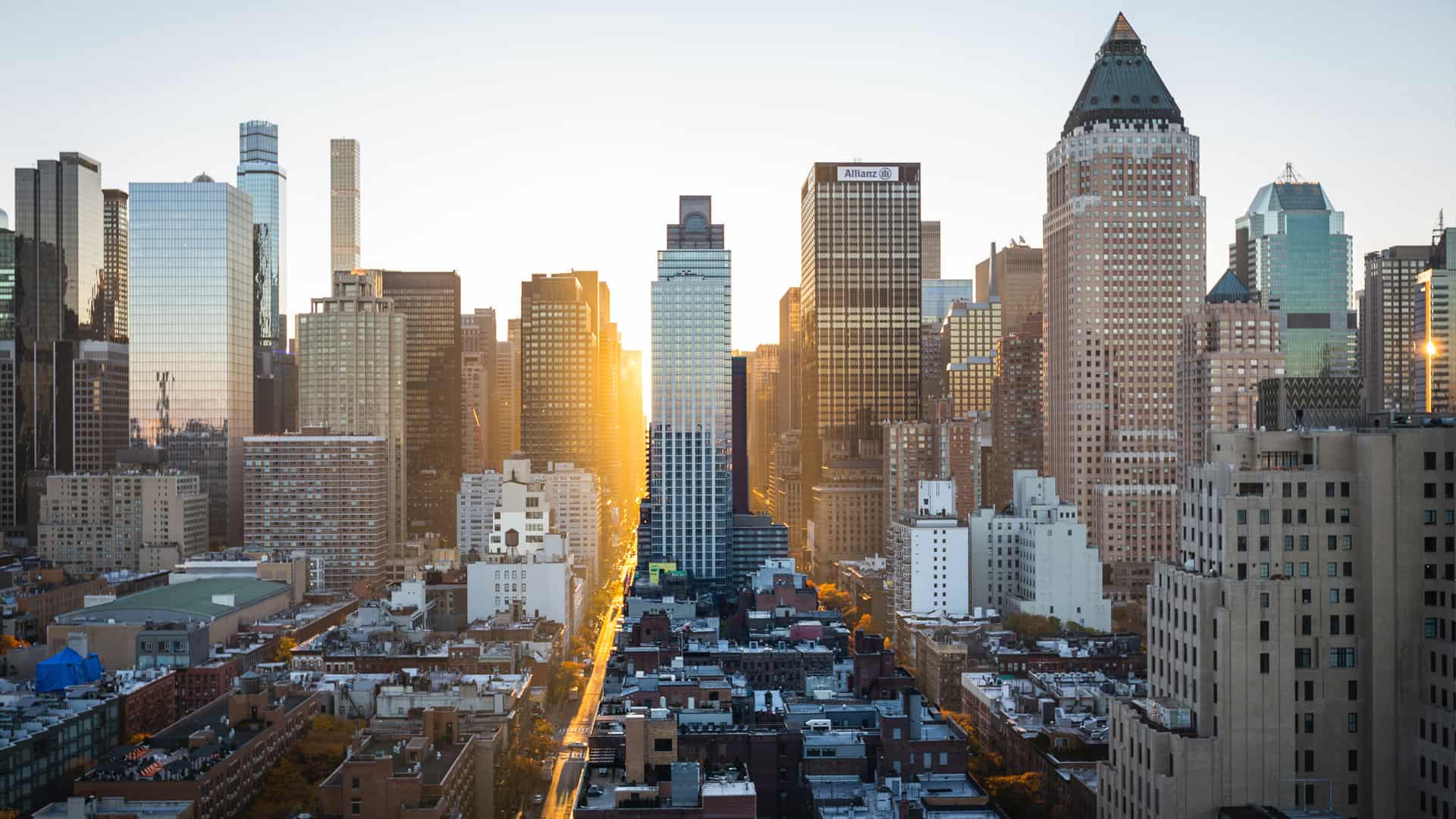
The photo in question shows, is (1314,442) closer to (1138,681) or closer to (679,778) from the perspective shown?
(679,778)

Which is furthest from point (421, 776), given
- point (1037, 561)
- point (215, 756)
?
point (1037, 561)

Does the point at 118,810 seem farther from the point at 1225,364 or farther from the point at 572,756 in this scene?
the point at 1225,364

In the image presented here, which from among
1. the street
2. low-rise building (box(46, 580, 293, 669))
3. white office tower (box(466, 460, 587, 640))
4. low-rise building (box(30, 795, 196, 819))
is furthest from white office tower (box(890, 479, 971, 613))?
low-rise building (box(30, 795, 196, 819))

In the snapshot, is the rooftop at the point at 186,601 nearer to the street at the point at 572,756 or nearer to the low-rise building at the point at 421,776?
the street at the point at 572,756

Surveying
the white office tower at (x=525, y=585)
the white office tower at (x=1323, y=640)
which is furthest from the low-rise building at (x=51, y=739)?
the white office tower at (x=1323, y=640)

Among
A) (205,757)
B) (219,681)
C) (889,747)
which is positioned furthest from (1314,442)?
(219,681)

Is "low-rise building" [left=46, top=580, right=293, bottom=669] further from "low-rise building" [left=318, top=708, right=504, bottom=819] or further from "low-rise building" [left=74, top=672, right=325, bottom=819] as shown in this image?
"low-rise building" [left=318, top=708, right=504, bottom=819]
